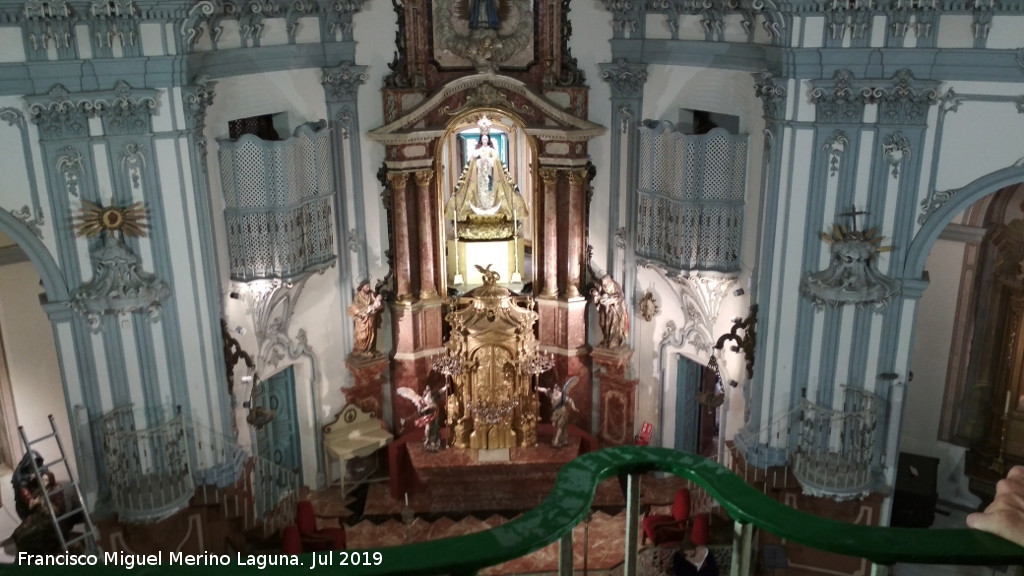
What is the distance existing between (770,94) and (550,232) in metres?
4.43

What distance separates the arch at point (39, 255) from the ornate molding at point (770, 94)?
798 cm

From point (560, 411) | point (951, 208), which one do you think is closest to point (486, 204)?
point (560, 411)

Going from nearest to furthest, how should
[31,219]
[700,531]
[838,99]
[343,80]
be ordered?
[31,219], [838,99], [700,531], [343,80]

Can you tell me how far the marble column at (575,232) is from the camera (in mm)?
13875

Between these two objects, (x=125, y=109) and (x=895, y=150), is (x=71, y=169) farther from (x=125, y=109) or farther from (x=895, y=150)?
(x=895, y=150)

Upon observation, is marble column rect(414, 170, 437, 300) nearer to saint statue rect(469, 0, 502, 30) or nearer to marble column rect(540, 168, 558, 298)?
marble column rect(540, 168, 558, 298)

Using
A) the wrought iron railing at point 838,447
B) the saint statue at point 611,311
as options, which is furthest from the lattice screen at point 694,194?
the wrought iron railing at point 838,447

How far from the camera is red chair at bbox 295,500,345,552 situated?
11492 millimetres

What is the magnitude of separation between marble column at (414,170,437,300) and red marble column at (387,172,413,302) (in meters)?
0.19

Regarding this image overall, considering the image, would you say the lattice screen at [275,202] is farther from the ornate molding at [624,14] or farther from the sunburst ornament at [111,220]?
the ornate molding at [624,14]

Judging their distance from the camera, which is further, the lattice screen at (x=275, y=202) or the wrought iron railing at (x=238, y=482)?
the lattice screen at (x=275, y=202)

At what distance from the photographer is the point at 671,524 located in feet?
39.2

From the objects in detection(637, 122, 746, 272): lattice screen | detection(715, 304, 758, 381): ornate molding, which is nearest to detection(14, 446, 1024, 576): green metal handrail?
detection(715, 304, 758, 381): ornate molding

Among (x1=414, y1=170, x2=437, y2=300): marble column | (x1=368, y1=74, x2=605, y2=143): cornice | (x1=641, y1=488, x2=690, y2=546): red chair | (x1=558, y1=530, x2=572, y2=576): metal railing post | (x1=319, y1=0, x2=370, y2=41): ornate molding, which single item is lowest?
(x1=641, y1=488, x2=690, y2=546): red chair
